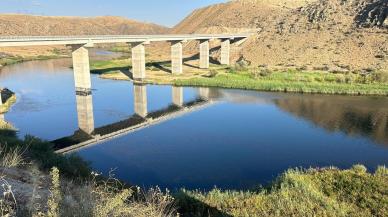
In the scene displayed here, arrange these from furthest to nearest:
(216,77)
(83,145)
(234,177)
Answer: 1. (216,77)
2. (83,145)
3. (234,177)

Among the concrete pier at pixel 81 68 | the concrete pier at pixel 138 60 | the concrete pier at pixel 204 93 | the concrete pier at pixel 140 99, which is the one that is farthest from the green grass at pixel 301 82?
the concrete pier at pixel 81 68

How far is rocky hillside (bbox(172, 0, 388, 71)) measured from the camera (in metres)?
69.8

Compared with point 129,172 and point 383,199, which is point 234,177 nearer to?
point 129,172

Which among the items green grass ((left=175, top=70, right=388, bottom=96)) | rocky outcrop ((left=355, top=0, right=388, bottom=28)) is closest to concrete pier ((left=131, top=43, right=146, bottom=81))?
green grass ((left=175, top=70, right=388, bottom=96))

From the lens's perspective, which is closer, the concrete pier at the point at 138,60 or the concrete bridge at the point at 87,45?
the concrete bridge at the point at 87,45

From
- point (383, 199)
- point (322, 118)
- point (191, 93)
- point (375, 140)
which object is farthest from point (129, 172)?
point (191, 93)

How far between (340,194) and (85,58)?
41.6 m

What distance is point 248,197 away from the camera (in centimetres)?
1623

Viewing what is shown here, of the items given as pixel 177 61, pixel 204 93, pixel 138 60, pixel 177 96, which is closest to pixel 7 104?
pixel 177 96

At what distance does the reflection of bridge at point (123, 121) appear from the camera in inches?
1172

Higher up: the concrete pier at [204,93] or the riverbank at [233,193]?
the riverbank at [233,193]

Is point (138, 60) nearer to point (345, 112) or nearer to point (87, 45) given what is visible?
point (87, 45)

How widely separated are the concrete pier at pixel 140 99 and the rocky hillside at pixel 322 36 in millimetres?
29467

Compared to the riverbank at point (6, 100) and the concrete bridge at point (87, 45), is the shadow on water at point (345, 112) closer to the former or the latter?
the concrete bridge at point (87, 45)
